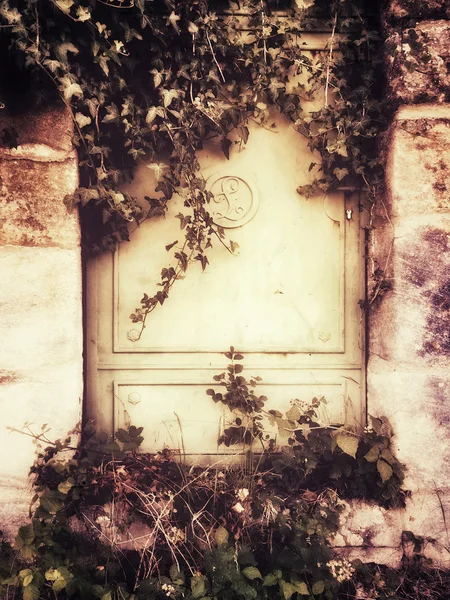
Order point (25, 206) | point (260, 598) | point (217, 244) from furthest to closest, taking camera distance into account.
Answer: point (217, 244)
point (25, 206)
point (260, 598)

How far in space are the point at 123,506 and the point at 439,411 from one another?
1912mm

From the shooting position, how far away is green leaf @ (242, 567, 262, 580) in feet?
7.41

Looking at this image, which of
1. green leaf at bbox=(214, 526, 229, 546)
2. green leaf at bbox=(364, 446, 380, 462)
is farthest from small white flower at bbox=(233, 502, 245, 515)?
green leaf at bbox=(364, 446, 380, 462)

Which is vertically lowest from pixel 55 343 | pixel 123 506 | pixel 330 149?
pixel 123 506

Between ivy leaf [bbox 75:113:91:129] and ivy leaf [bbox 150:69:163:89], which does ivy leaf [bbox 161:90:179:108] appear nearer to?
ivy leaf [bbox 150:69:163:89]

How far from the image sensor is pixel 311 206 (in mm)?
2838

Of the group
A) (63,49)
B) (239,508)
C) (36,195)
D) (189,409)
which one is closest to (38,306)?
(36,195)

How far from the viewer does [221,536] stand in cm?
242

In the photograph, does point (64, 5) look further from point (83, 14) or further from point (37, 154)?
point (37, 154)

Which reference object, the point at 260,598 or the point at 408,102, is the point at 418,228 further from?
the point at 260,598

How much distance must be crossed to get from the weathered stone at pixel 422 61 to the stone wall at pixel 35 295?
1884 millimetres

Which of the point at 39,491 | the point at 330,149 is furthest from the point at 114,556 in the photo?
the point at 330,149

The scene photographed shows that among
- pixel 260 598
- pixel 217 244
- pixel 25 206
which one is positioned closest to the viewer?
pixel 260 598

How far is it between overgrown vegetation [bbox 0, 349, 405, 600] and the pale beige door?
155mm
